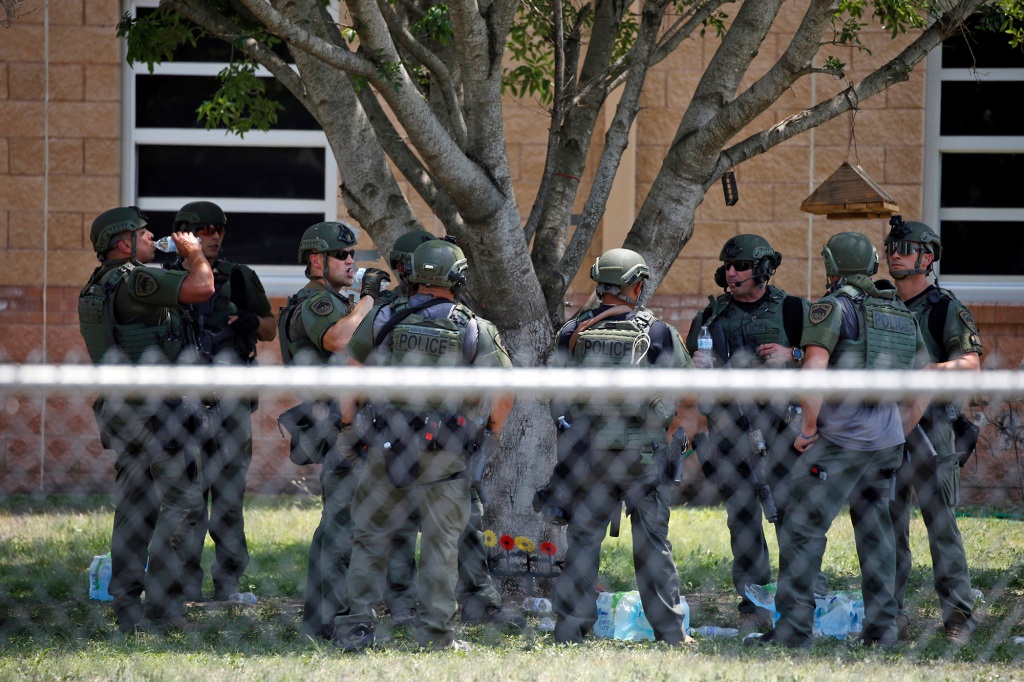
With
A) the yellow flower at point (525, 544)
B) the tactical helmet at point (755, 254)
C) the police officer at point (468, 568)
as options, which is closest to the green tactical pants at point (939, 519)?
the tactical helmet at point (755, 254)

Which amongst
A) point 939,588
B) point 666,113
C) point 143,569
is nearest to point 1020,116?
point 666,113

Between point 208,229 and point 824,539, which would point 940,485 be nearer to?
point 824,539

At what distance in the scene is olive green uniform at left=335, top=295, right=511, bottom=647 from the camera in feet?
15.6

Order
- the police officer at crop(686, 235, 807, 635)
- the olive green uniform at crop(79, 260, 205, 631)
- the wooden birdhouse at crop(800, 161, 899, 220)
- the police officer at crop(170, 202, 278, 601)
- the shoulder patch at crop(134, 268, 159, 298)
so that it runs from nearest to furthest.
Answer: the shoulder patch at crop(134, 268, 159, 298) → the olive green uniform at crop(79, 260, 205, 631) → the police officer at crop(686, 235, 807, 635) → the police officer at crop(170, 202, 278, 601) → the wooden birdhouse at crop(800, 161, 899, 220)

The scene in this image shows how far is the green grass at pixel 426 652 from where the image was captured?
4449mm

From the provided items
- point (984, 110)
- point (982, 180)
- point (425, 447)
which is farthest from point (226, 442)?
point (984, 110)

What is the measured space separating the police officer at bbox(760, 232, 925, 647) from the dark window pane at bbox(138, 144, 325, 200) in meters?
5.31

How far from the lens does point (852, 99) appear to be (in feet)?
19.2

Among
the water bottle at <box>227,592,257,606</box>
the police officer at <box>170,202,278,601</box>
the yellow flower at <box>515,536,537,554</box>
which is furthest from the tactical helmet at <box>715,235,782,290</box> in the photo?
the water bottle at <box>227,592,257,606</box>

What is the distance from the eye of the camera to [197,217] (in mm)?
6262

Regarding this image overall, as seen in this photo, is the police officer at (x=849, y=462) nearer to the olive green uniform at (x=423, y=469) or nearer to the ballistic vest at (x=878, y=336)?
the ballistic vest at (x=878, y=336)

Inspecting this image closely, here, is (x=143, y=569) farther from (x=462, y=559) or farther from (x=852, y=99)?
(x=852, y=99)

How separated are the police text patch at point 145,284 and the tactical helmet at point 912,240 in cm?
358

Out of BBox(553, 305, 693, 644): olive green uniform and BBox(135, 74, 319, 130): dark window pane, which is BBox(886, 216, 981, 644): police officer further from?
BBox(135, 74, 319, 130): dark window pane
